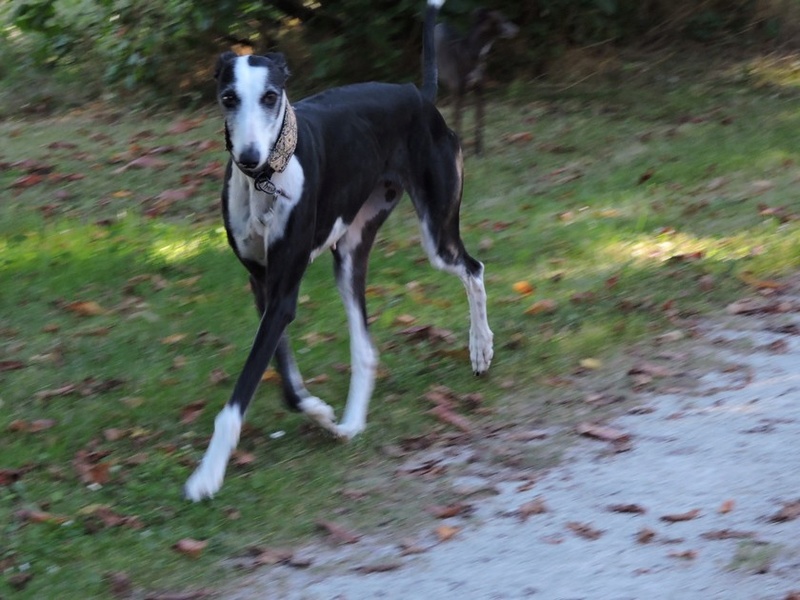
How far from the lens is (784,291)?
7371 millimetres

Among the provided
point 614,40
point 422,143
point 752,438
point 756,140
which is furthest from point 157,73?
point 752,438

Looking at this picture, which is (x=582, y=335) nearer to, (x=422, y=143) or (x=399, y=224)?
(x=422, y=143)

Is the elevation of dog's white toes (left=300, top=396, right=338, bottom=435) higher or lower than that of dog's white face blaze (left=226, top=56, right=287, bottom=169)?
lower

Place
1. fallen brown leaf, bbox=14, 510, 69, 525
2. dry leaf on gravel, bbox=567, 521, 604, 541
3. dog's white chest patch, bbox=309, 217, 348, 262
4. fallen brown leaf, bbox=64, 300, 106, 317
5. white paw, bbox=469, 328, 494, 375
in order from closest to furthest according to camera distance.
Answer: dry leaf on gravel, bbox=567, 521, 604, 541
fallen brown leaf, bbox=14, 510, 69, 525
dog's white chest patch, bbox=309, 217, 348, 262
white paw, bbox=469, 328, 494, 375
fallen brown leaf, bbox=64, 300, 106, 317

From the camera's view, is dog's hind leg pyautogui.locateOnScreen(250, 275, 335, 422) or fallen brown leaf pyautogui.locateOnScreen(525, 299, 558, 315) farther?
fallen brown leaf pyautogui.locateOnScreen(525, 299, 558, 315)

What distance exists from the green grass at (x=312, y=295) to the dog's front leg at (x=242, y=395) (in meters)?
0.11

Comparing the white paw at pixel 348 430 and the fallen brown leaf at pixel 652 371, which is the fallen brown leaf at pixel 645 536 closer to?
the white paw at pixel 348 430

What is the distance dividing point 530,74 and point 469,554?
27.5ft

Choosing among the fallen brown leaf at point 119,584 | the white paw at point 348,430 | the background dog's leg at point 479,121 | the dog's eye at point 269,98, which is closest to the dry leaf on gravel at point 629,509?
the white paw at point 348,430

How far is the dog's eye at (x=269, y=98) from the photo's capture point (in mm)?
4984

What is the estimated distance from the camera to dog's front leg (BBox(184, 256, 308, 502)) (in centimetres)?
513

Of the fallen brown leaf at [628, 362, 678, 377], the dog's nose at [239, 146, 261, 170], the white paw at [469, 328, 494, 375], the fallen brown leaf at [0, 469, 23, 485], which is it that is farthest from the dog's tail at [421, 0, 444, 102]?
the fallen brown leaf at [0, 469, 23, 485]

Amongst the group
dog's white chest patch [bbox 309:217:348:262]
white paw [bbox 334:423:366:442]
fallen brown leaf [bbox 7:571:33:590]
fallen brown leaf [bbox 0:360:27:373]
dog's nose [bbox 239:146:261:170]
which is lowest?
fallen brown leaf [bbox 0:360:27:373]

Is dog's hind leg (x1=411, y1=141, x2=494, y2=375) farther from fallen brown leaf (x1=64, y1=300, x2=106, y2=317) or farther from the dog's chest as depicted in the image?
fallen brown leaf (x1=64, y1=300, x2=106, y2=317)
